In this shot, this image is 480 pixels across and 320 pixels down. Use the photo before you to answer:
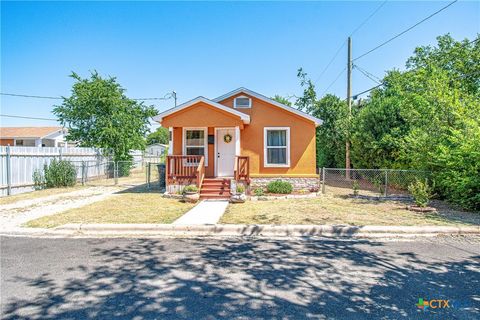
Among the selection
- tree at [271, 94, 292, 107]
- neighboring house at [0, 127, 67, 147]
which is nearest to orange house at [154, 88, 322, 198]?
tree at [271, 94, 292, 107]

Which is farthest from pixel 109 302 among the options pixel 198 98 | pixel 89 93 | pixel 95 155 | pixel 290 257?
pixel 89 93

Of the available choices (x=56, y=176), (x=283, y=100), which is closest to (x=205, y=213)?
(x=56, y=176)

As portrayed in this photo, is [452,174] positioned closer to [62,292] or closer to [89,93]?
[62,292]

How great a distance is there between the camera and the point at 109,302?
121 inches

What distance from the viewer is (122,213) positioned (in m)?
7.56

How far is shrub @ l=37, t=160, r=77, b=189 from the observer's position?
43.0 feet

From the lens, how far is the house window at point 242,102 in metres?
12.4

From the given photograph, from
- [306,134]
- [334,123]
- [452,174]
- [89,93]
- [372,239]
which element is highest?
[89,93]

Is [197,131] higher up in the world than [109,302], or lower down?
higher up

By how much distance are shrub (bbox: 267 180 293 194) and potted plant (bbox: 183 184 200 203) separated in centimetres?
303

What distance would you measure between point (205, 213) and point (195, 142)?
503 cm

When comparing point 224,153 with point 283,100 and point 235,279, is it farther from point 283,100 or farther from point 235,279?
point 283,100

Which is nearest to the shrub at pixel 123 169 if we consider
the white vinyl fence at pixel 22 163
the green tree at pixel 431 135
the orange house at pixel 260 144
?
the white vinyl fence at pixel 22 163

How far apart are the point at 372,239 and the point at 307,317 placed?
354 cm
